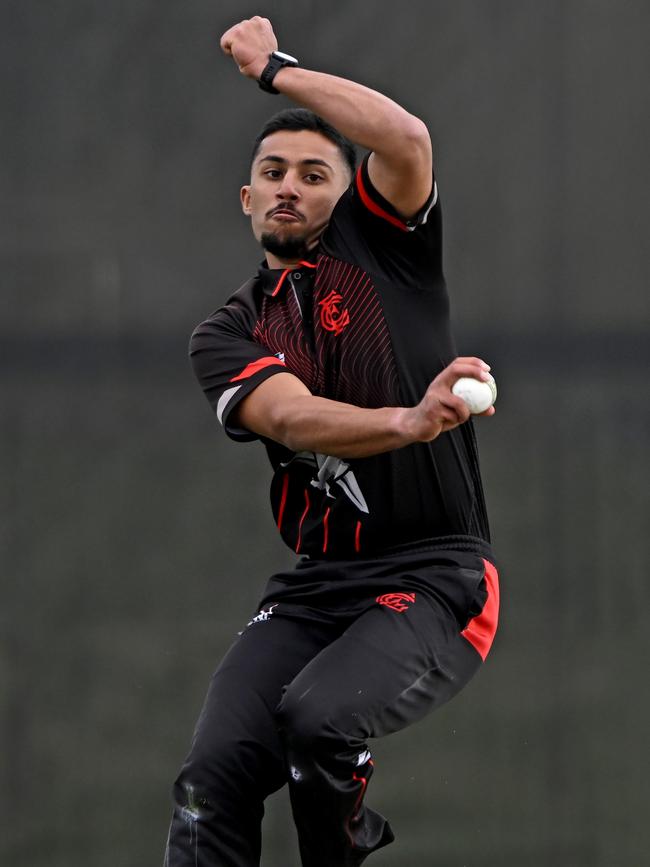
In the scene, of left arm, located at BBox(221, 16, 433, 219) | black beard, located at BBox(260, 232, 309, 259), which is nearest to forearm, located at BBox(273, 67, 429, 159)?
left arm, located at BBox(221, 16, 433, 219)

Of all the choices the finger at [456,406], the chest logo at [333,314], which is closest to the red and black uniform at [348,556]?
the chest logo at [333,314]

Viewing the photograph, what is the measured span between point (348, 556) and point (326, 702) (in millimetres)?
455

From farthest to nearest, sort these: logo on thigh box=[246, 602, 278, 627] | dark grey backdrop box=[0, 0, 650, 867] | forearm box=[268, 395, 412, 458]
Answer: dark grey backdrop box=[0, 0, 650, 867] < logo on thigh box=[246, 602, 278, 627] < forearm box=[268, 395, 412, 458]

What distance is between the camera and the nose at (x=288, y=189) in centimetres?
321

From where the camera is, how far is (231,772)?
279cm

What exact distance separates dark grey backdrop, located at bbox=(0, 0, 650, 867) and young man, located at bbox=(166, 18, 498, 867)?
1.19 m

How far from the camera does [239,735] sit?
2814 mm

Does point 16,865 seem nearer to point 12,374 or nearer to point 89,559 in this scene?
point 89,559

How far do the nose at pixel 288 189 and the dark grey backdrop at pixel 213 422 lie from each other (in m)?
1.17

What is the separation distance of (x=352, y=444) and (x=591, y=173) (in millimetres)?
2005

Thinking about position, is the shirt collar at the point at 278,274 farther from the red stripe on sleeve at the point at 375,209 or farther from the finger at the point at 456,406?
the finger at the point at 456,406

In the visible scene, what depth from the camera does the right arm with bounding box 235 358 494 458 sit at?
8.01 ft

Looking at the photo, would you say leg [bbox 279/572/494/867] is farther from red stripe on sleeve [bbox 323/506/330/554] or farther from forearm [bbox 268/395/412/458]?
forearm [bbox 268/395/412/458]

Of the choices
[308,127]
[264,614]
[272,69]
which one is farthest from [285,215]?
[264,614]
